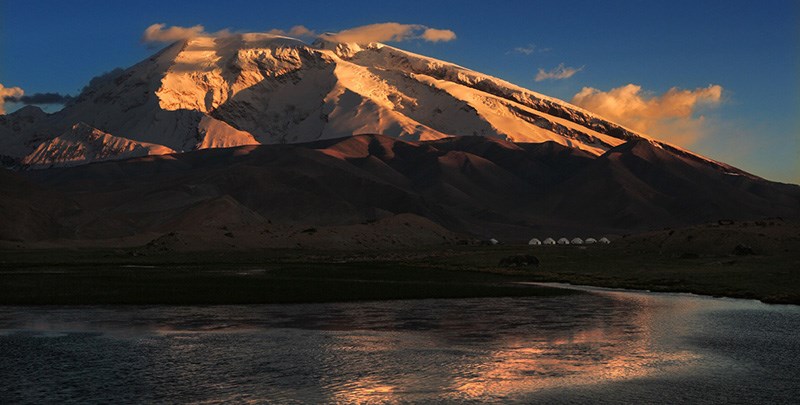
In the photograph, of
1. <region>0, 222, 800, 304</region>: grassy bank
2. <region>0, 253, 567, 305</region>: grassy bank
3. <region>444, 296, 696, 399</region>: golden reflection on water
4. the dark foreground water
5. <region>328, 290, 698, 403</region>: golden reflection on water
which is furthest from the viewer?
<region>0, 222, 800, 304</region>: grassy bank

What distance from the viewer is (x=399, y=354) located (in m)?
28.6

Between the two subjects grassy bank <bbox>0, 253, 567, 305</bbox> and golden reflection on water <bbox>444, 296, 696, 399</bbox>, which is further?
grassy bank <bbox>0, 253, 567, 305</bbox>

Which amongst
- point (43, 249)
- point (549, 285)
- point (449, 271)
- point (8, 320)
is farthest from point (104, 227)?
point (8, 320)

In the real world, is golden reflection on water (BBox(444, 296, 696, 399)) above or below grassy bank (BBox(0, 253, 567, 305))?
below

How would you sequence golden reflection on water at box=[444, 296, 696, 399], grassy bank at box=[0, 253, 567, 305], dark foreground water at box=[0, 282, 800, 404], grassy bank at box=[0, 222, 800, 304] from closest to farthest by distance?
dark foreground water at box=[0, 282, 800, 404], golden reflection on water at box=[444, 296, 696, 399], grassy bank at box=[0, 253, 567, 305], grassy bank at box=[0, 222, 800, 304]

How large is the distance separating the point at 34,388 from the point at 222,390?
5.03m

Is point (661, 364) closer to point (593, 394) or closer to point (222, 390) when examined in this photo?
point (593, 394)

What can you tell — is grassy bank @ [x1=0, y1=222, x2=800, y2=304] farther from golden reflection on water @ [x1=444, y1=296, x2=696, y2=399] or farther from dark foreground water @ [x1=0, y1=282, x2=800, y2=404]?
golden reflection on water @ [x1=444, y1=296, x2=696, y2=399]

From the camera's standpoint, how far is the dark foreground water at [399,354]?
22.5 meters

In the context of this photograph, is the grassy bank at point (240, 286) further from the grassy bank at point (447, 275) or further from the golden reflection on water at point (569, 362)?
the golden reflection on water at point (569, 362)

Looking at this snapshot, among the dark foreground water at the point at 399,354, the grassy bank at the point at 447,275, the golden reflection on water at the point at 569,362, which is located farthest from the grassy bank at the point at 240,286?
the golden reflection on water at the point at 569,362

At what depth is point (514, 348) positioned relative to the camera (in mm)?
29828

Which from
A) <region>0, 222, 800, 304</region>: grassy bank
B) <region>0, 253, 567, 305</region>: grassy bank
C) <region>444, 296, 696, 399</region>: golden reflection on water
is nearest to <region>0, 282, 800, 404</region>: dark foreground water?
<region>444, 296, 696, 399</region>: golden reflection on water

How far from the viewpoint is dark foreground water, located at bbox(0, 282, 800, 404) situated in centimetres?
2253
